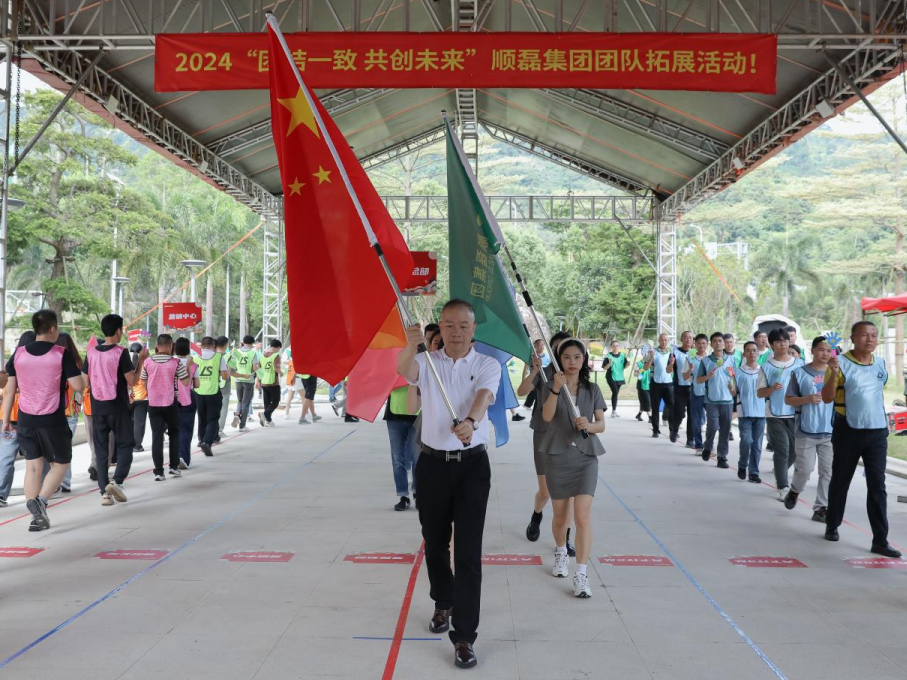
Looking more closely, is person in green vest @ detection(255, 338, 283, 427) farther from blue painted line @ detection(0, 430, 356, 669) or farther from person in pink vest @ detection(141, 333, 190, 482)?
person in pink vest @ detection(141, 333, 190, 482)

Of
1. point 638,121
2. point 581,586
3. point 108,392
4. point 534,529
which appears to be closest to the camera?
point 581,586

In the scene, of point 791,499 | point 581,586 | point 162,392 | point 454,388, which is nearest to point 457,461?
point 454,388

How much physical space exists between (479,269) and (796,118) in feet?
33.9

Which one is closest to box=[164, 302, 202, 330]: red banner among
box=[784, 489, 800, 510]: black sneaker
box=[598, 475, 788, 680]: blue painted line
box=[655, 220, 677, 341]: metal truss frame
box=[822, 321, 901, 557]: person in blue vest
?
box=[655, 220, 677, 341]: metal truss frame

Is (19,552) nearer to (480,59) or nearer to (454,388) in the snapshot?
(454,388)

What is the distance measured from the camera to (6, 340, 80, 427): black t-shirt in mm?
7164

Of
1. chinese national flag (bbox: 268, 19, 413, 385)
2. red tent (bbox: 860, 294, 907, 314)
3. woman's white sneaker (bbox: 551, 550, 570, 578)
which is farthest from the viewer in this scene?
red tent (bbox: 860, 294, 907, 314)

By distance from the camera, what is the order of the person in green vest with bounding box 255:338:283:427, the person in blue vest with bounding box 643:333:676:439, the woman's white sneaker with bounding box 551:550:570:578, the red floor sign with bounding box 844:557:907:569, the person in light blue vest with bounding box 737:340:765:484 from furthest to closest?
1. the person in green vest with bounding box 255:338:283:427
2. the person in blue vest with bounding box 643:333:676:439
3. the person in light blue vest with bounding box 737:340:765:484
4. the red floor sign with bounding box 844:557:907:569
5. the woman's white sneaker with bounding box 551:550:570:578

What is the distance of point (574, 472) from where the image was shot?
546 cm

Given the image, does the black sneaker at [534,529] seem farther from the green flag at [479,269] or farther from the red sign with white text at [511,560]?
the green flag at [479,269]

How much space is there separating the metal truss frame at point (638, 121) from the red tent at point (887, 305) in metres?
6.38

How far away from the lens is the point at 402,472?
8.46 metres

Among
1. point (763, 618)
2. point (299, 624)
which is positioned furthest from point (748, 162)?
point (299, 624)

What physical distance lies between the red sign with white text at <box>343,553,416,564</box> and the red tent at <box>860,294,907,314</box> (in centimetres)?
830
